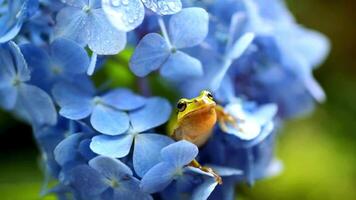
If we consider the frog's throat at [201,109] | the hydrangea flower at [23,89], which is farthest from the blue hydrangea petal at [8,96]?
the frog's throat at [201,109]

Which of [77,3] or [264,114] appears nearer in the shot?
[77,3]

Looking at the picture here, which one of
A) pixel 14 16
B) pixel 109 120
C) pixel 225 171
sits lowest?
pixel 225 171

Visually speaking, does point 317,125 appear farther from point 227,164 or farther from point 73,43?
point 73,43

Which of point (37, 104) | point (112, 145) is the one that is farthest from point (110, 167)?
point (37, 104)

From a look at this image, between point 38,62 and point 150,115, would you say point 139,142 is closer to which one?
point 150,115

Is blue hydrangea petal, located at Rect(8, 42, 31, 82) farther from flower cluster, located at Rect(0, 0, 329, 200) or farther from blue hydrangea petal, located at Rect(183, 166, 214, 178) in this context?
blue hydrangea petal, located at Rect(183, 166, 214, 178)

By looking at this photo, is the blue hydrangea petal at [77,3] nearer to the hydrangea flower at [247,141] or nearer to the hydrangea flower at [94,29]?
the hydrangea flower at [94,29]
